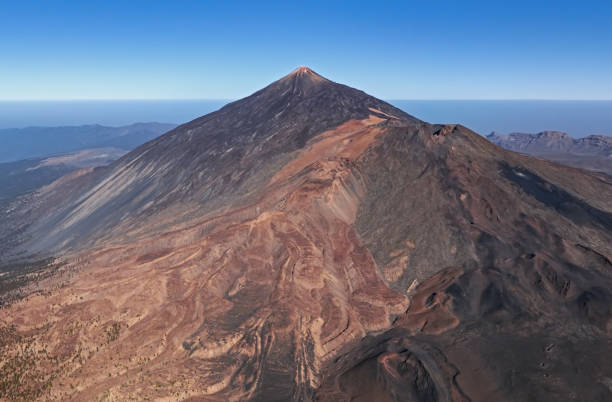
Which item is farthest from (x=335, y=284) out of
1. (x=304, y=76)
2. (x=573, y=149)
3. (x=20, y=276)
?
(x=573, y=149)

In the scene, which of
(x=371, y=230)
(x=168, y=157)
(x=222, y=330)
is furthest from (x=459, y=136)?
(x=168, y=157)

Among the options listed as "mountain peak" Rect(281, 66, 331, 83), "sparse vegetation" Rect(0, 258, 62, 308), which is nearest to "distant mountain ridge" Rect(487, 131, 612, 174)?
"mountain peak" Rect(281, 66, 331, 83)

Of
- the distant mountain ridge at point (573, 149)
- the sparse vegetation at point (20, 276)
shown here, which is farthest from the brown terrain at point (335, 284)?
the distant mountain ridge at point (573, 149)

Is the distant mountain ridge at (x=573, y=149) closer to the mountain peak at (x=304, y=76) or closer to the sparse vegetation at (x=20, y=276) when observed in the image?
the mountain peak at (x=304, y=76)

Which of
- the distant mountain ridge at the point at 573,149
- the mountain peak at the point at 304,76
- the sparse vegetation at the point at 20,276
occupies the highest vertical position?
the mountain peak at the point at 304,76

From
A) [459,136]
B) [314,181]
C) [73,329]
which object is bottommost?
[73,329]

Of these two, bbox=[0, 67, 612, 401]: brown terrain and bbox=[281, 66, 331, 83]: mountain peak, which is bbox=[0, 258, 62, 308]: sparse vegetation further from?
bbox=[281, 66, 331, 83]: mountain peak

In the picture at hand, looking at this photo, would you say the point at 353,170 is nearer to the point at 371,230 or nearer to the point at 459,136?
the point at 371,230

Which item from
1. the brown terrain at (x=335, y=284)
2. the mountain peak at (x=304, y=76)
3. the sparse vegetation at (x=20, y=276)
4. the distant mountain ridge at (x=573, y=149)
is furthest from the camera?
the distant mountain ridge at (x=573, y=149)
